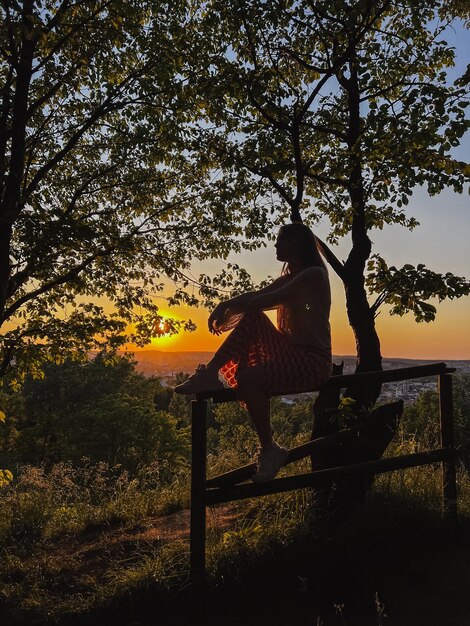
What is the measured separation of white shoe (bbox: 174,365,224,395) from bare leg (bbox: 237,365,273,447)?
20 cm

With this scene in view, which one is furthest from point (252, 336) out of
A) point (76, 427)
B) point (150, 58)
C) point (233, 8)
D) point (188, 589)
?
point (76, 427)

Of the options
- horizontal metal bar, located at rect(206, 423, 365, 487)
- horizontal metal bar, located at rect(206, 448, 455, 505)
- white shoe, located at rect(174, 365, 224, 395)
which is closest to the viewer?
white shoe, located at rect(174, 365, 224, 395)

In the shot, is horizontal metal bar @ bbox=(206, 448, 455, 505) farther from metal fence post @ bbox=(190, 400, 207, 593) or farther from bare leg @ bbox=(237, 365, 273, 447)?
bare leg @ bbox=(237, 365, 273, 447)

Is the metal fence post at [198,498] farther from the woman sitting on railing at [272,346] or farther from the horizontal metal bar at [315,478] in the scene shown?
the woman sitting on railing at [272,346]

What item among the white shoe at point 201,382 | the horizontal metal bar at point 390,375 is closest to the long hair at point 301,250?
the white shoe at point 201,382

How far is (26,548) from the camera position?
199 inches

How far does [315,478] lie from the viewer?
3.91m

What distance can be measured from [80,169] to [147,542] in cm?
603

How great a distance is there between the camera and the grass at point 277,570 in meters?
3.24

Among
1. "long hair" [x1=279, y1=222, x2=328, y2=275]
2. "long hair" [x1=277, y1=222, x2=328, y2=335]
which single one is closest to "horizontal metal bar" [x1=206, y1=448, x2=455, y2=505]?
"long hair" [x1=277, y1=222, x2=328, y2=335]

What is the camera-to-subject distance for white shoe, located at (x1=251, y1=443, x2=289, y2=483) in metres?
3.35

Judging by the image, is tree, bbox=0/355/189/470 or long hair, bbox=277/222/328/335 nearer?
long hair, bbox=277/222/328/335

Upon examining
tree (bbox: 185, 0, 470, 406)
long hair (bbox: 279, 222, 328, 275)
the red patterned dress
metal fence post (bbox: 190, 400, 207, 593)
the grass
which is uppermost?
tree (bbox: 185, 0, 470, 406)

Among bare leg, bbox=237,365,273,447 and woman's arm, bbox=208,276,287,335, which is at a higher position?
woman's arm, bbox=208,276,287,335
